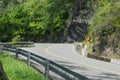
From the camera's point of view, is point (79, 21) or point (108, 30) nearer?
point (108, 30)

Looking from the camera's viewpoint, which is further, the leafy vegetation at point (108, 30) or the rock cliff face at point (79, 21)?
the rock cliff face at point (79, 21)

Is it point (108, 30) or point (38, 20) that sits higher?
point (108, 30)

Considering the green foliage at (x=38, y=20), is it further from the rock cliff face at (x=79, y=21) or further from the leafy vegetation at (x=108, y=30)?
the leafy vegetation at (x=108, y=30)

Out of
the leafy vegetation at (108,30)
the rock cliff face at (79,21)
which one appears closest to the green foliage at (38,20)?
the rock cliff face at (79,21)

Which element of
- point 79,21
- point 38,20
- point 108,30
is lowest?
point 38,20

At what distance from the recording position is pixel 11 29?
240ft

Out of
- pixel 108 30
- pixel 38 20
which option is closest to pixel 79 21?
pixel 38 20

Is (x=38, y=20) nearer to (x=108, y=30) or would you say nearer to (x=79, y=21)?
(x=79, y=21)

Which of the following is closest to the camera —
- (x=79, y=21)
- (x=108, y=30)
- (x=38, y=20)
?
(x=108, y=30)

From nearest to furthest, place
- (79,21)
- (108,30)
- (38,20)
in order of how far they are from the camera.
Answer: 1. (108,30)
2. (79,21)
3. (38,20)

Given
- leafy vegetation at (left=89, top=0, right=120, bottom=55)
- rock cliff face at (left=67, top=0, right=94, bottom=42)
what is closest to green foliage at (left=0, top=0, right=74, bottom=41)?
rock cliff face at (left=67, top=0, right=94, bottom=42)

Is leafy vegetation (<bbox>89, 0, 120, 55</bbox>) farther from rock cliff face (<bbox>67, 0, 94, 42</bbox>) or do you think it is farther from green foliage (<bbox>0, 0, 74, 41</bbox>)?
green foliage (<bbox>0, 0, 74, 41</bbox>)

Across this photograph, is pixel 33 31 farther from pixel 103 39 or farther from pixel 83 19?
pixel 103 39

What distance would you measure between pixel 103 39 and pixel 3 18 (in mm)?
44400
